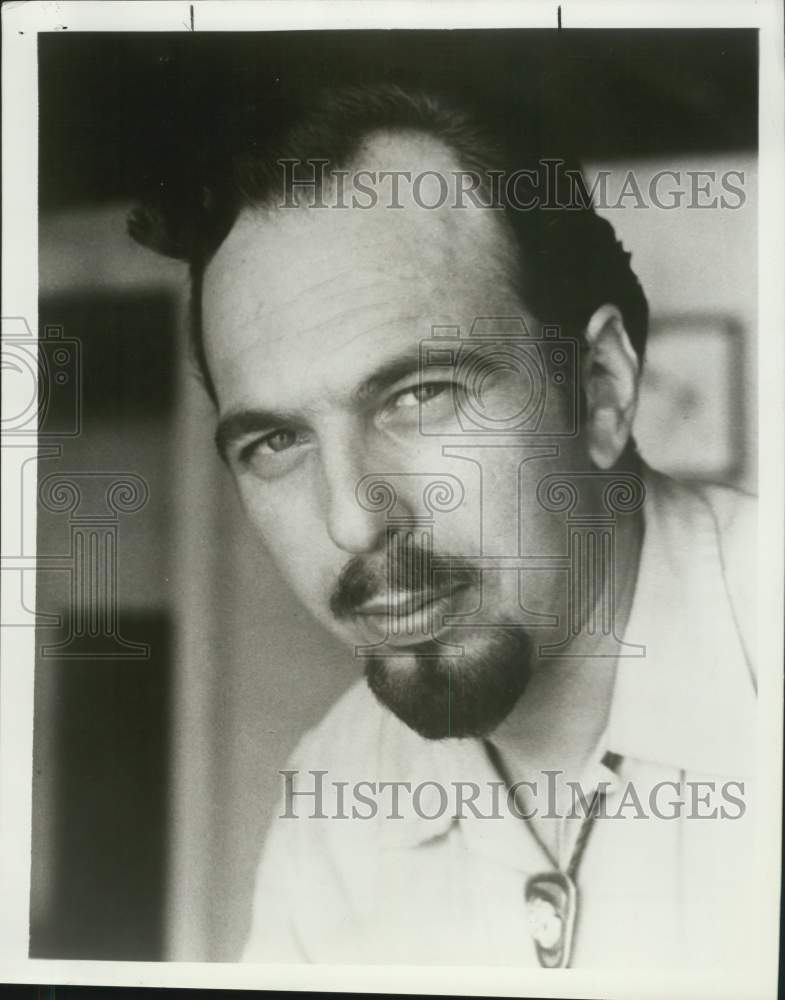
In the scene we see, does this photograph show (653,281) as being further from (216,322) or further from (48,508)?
(48,508)

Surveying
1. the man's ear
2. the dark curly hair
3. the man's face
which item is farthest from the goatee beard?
the dark curly hair

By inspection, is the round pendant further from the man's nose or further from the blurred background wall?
the man's nose

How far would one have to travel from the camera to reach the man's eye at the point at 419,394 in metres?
1.12

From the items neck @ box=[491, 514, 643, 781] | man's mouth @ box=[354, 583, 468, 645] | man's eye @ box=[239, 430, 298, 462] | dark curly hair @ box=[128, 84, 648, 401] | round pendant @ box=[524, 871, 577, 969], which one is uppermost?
dark curly hair @ box=[128, 84, 648, 401]

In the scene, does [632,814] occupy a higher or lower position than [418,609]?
lower

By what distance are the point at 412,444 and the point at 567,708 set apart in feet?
1.19

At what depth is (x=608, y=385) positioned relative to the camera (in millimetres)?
1119

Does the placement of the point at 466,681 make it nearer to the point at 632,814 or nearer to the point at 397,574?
the point at 397,574

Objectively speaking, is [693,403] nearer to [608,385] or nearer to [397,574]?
[608,385]

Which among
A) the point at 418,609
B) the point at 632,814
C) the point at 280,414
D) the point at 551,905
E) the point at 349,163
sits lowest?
the point at 551,905

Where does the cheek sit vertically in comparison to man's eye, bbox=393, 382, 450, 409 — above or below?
below

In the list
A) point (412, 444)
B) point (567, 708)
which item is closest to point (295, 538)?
point (412, 444)

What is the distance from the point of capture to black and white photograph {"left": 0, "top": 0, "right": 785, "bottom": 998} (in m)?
1.12

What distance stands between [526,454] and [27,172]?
27.7 inches
